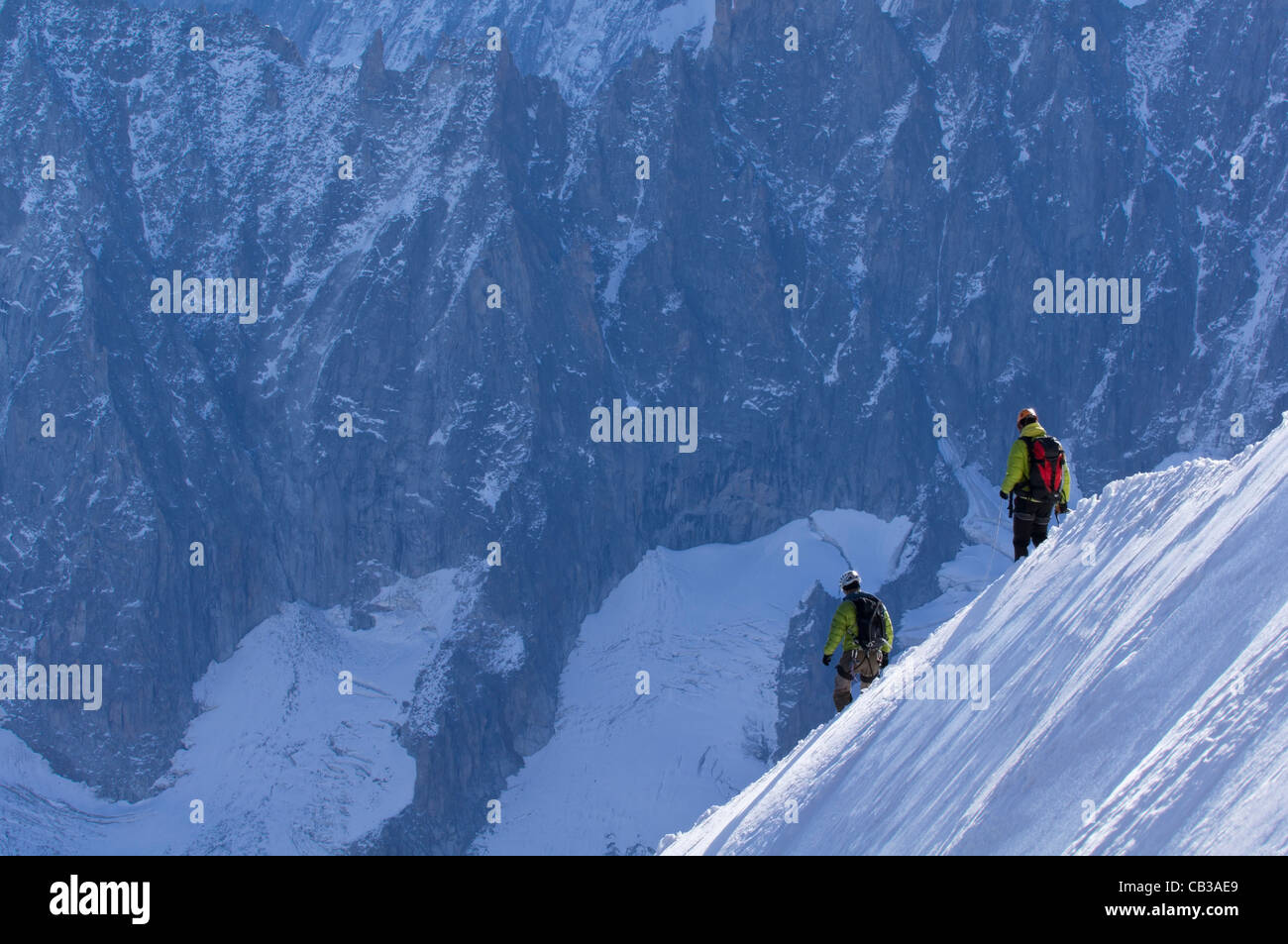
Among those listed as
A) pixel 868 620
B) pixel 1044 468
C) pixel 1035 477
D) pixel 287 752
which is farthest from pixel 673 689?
pixel 1044 468

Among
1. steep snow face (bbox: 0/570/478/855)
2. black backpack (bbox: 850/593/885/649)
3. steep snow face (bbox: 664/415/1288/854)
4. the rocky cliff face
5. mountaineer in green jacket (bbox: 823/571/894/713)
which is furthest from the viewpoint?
the rocky cliff face

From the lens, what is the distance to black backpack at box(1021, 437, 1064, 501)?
82.1 feet

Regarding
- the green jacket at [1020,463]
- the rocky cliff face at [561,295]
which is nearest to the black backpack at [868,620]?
the green jacket at [1020,463]

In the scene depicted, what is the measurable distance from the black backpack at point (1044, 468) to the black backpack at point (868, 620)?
291cm

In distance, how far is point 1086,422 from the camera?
166m

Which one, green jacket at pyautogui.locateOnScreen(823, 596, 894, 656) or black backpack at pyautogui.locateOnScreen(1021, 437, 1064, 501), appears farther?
green jacket at pyautogui.locateOnScreen(823, 596, 894, 656)

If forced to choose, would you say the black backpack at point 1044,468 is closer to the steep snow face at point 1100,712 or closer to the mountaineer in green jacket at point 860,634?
the steep snow face at point 1100,712

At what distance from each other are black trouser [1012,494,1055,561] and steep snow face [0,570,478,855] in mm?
112006

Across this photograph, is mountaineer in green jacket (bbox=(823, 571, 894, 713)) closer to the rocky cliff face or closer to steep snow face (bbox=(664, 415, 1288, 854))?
steep snow face (bbox=(664, 415, 1288, 854))

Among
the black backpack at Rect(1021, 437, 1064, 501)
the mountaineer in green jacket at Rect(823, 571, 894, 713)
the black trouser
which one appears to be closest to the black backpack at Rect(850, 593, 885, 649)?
the mountaineer in green jacket at Rect(823, 571, 894, 713)

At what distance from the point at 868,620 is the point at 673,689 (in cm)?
12068

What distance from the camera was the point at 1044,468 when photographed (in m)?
25.1

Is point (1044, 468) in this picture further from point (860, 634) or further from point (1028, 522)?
point (860, 634)
